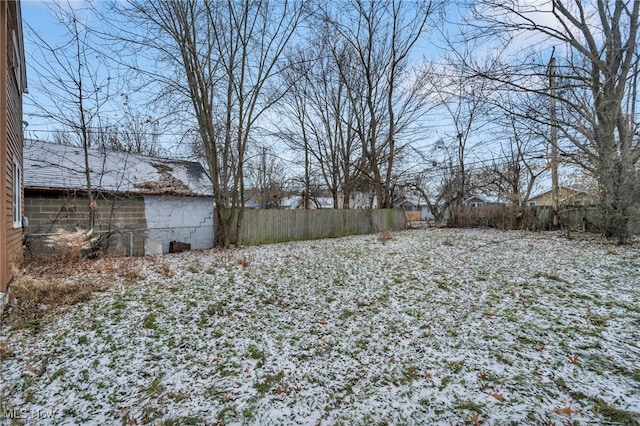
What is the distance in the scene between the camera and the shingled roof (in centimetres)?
816

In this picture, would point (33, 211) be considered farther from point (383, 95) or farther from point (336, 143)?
point (383, 95)

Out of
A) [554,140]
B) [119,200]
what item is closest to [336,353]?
[119,200]

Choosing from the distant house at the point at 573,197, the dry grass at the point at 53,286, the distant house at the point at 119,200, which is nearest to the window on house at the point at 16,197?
the dry grass at the point at 53,286

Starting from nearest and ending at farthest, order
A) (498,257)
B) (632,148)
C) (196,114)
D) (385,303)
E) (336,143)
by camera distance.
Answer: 1. (385,303)
2. (498,257)
3. (632,148)
4. (196,114)
5. (336,143)

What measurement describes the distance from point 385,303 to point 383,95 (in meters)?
14.6

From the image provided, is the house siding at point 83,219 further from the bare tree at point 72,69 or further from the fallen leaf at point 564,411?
the fallen leaf at point 564,411

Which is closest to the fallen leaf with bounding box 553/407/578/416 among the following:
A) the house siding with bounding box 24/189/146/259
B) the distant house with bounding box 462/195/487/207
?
the house siding with bounding box 24/189/146/259

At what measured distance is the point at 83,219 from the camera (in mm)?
8320

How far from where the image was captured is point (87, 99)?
740cm

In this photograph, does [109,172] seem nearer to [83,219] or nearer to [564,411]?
[83,219]

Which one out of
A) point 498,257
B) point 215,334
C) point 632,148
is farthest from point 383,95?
point 215,334

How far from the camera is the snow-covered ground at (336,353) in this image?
2232 mm

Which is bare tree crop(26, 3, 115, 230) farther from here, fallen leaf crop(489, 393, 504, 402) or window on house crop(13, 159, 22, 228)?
fallen leaf crop(489, 393, 504, 402)

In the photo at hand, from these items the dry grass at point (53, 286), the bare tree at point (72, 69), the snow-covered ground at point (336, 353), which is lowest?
the snow-covered ground at point (336, 353)
